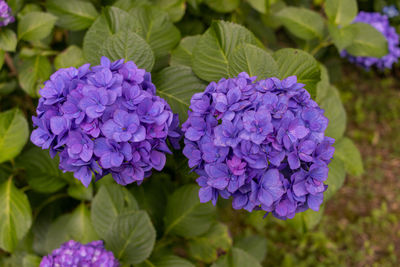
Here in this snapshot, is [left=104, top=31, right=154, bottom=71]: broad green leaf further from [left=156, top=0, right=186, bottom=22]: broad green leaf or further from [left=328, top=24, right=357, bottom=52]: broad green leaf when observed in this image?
[left=328, top=24, right=357, bottom=52]: broad green leaf

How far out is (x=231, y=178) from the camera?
981mm

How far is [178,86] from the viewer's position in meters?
1.39

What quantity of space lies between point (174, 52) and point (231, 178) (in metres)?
0.80

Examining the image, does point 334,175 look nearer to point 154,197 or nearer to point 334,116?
point 334,116

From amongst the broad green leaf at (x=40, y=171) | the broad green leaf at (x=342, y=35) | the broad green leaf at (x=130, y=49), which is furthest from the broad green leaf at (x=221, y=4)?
the broad green leaf at (x=40, y=171)

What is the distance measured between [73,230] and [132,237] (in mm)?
518

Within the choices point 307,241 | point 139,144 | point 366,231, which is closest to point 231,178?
point 139,144

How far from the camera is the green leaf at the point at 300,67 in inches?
51.8

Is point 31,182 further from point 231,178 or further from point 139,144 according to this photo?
point 231,178

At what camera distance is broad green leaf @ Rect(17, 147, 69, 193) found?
173cm

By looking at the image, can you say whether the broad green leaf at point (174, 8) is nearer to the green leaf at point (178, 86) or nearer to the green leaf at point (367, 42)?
the green leaf at point (178, 86)

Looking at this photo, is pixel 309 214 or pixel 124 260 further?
pixel 309 214

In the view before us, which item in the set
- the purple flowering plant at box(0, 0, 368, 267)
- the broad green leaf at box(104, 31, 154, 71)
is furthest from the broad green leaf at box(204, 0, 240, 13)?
the broad green leaf at box(104, 31, 154, 71)

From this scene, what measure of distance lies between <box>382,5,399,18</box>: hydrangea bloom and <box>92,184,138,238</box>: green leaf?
2.61 m
